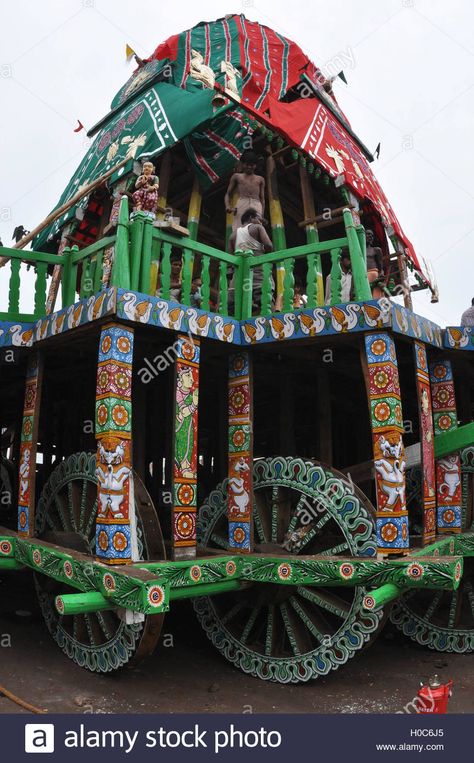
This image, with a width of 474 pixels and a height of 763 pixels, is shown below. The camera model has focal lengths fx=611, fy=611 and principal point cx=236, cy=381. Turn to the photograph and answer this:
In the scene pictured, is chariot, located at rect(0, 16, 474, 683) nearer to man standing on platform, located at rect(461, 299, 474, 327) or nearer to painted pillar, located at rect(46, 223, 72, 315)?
man standing on platform, located at rect(461, 299, 474, 327)

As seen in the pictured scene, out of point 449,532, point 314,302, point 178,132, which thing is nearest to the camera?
point 314,302

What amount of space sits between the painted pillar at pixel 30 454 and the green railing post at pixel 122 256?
67.9 inches

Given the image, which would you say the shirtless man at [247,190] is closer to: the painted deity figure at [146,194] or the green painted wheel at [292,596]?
the painted deity figure at [146,194]

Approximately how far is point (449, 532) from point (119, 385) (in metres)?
3.89

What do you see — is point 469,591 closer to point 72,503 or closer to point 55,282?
point 72,503

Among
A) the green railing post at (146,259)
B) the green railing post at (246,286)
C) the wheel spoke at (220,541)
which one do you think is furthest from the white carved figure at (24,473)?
the green railing post at (246,286)

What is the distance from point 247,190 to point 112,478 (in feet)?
15.0

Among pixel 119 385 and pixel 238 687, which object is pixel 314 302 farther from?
pixel 238 687

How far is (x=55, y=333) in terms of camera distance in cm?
584

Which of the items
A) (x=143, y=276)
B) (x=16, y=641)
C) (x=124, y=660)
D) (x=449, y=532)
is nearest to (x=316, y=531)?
(x=449, y=532)

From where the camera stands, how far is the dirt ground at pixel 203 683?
5105 millimetres

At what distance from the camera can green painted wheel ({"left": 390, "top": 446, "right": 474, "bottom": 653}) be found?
6645 mm

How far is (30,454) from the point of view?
20.8 ft

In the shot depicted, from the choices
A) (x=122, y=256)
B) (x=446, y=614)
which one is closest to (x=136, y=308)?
(x=122, y=256)
